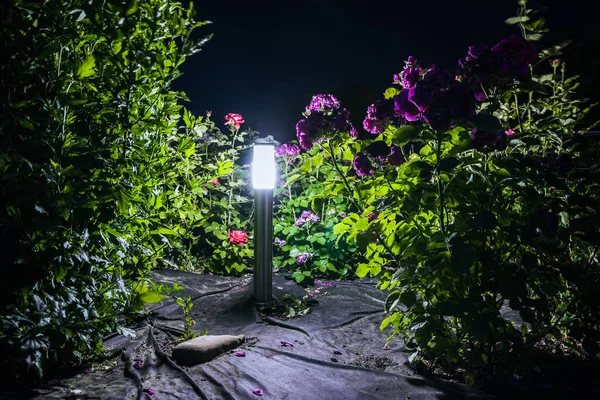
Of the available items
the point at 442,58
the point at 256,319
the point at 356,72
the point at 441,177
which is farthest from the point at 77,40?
the point at 442,58

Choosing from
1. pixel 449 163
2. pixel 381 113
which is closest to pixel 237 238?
pixel 381 113

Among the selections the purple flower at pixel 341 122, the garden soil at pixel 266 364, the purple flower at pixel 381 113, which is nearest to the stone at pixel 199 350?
the garden soil at pixel 266 364

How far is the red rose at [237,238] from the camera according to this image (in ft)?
14.9

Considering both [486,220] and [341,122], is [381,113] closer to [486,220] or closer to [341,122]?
[341,122]

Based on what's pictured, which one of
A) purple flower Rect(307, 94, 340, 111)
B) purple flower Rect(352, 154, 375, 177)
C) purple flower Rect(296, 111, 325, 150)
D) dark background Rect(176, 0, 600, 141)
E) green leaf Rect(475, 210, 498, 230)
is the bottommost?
green leaf Rect(475, 210, 498, 230)

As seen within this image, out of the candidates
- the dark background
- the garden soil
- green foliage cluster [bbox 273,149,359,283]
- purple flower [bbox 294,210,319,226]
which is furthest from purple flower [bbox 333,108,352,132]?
the dark background

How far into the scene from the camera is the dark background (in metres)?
8.43

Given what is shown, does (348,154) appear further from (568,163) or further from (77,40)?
(77,40)

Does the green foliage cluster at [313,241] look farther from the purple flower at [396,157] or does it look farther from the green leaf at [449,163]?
the green leaf at [449,163]

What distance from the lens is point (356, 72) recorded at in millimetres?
9711

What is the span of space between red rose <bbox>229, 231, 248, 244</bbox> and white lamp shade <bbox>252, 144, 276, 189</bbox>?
1379mm

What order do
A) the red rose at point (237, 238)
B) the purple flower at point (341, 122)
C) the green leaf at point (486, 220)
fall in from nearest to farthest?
the green leaf at point (486, 220) < the purple flower at point (341, 122) < the red rose at point (237, 238)

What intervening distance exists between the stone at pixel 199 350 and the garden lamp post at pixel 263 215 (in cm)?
101

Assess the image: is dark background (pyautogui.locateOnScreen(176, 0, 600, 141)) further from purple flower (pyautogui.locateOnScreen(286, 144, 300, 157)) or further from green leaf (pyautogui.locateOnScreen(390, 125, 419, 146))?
green leaf (pyautogui.locateOnScreen(390, 125, 419, 146))
